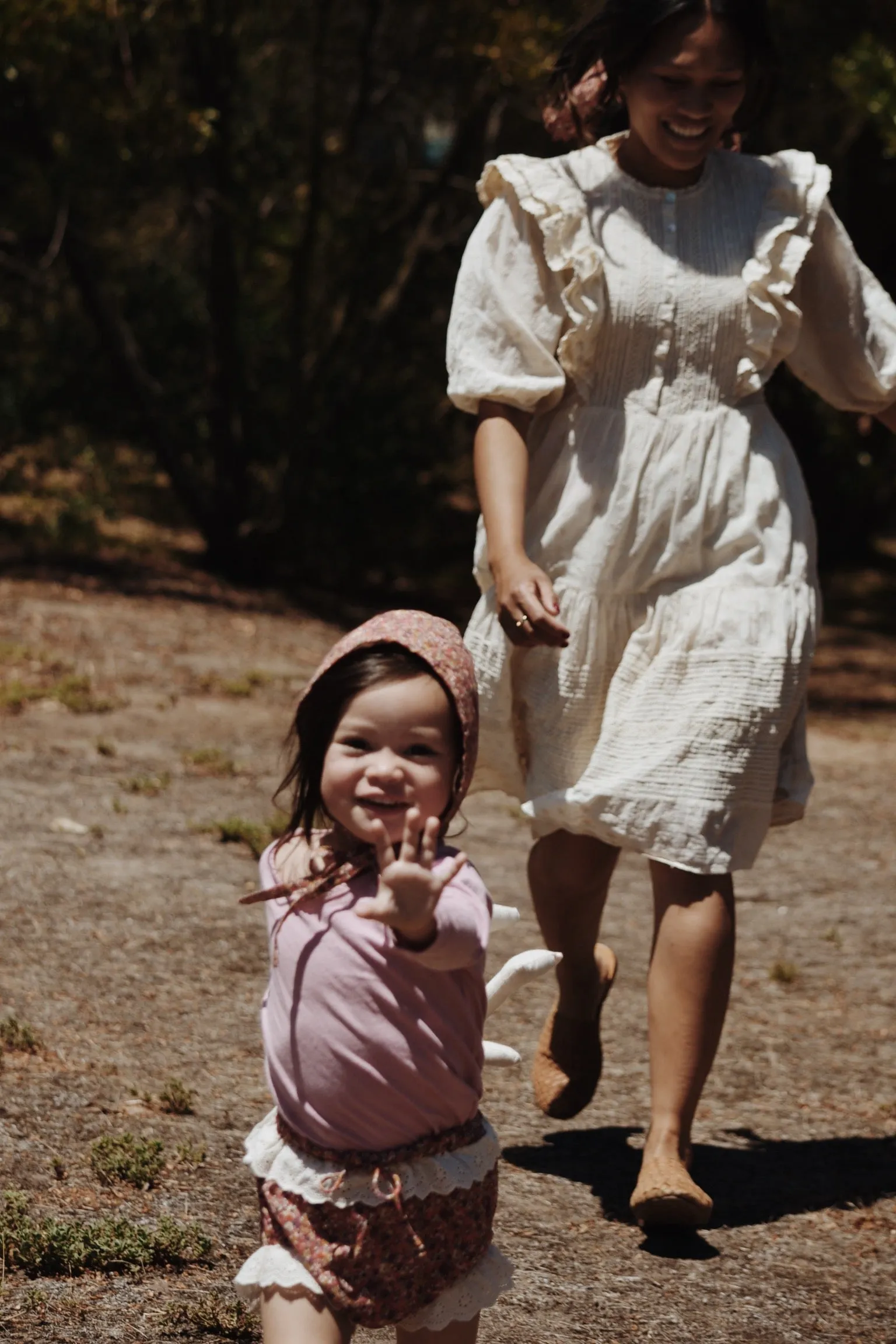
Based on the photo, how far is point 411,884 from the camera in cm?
212

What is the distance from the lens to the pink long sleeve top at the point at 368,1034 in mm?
2299

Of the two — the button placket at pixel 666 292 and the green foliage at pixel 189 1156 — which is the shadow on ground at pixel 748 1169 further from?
the button placket at pixel 666 292

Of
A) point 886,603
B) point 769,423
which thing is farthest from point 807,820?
point 886,603

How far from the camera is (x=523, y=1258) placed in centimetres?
311

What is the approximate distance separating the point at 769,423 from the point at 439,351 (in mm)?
8393

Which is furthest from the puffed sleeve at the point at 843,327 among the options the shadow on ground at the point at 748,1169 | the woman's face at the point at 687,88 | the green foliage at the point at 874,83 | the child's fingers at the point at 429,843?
the green foliage at the point at 874,83

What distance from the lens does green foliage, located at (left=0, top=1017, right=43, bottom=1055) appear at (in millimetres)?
3807

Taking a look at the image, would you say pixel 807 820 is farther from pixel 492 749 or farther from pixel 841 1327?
pixel 841 1327

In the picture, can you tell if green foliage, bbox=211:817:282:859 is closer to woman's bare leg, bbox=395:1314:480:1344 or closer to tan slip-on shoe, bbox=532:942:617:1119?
tan slip-on shoe, bbox=532:942:617:1119

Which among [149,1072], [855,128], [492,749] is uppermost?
[855,128]

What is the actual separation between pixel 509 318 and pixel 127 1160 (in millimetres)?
1584

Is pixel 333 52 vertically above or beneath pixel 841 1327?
above

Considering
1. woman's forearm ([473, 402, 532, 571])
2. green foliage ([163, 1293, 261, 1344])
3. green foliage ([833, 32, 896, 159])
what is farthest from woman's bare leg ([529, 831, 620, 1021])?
green foliage ([833, 32, 896, 159])

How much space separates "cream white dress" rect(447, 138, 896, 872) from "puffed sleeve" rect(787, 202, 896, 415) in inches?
3.5
